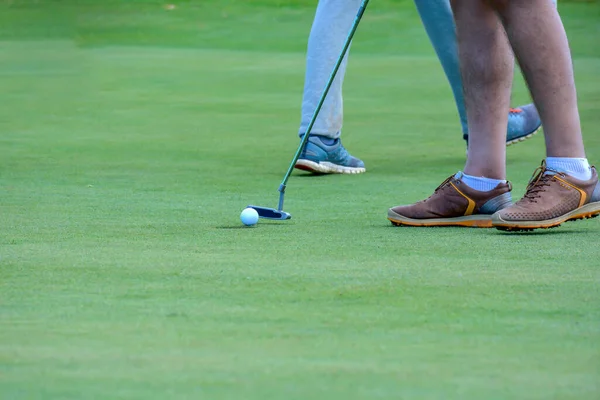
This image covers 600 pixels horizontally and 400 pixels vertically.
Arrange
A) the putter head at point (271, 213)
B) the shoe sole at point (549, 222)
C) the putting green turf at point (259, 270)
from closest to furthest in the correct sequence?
the putting green turf at point (259, 270) < the shoe sole at point (549, 222) < the putter head at point (271, 213)

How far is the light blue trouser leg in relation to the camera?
16.0 feet

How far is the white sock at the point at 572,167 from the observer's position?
3.37 meters

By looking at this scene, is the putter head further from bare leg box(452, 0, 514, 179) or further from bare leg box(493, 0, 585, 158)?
bare leg box(493, 0, 585, 158)

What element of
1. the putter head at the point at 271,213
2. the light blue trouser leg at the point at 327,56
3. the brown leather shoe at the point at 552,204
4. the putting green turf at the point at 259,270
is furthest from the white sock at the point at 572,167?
the light blue trouser leg at the point at 327,56

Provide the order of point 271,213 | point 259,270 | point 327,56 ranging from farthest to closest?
point 327,56
point 271,213
point 259,270

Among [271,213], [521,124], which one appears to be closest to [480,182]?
[271,213]

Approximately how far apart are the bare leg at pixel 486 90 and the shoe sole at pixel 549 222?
27 cm

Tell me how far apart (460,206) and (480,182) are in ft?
0.31

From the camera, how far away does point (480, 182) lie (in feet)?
11.6

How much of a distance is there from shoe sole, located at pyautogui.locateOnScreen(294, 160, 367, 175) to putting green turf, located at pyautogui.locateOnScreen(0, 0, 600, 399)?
2.0 inches

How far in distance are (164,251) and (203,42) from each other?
861cm

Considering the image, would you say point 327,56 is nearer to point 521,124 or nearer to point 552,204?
point 521,124

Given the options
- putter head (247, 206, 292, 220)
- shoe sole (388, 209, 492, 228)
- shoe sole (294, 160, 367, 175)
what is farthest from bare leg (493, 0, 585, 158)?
shoe sole (294, 160, 367, 175)

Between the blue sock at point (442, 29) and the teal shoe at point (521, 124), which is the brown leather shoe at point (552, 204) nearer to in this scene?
the blue sock at point (442, 29)
